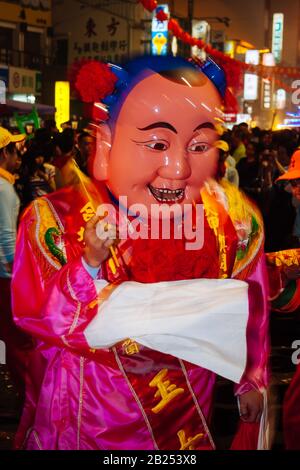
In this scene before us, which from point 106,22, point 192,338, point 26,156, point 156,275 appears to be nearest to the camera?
point 192,338

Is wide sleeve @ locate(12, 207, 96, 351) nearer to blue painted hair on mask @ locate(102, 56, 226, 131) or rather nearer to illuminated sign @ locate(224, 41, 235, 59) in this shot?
blue painted hair on mask @ locate(102, 56, 226, 131)

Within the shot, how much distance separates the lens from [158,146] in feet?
6.53

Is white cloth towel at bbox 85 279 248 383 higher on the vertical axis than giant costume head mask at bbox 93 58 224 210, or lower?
lower

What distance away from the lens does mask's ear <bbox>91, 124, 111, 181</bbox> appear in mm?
2053

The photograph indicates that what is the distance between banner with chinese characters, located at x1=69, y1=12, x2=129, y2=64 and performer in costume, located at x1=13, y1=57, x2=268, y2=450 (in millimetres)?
8743

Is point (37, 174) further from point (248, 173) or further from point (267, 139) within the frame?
point (267, 139)

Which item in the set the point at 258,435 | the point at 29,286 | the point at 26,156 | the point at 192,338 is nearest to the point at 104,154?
the point at 29,286

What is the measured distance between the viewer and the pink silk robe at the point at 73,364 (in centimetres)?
187

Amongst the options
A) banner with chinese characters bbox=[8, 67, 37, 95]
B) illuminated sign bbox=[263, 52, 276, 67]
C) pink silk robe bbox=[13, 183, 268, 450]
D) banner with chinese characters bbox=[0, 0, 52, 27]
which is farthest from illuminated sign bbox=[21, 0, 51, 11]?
pink silk robe bbox=[13, 183, 268, 450]

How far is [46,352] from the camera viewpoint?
212 centimetres

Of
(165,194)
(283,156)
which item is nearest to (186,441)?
(165,194)

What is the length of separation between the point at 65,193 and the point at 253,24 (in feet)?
118

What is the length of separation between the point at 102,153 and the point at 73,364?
24.8 inches

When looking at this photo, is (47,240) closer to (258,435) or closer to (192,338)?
(192,338)
